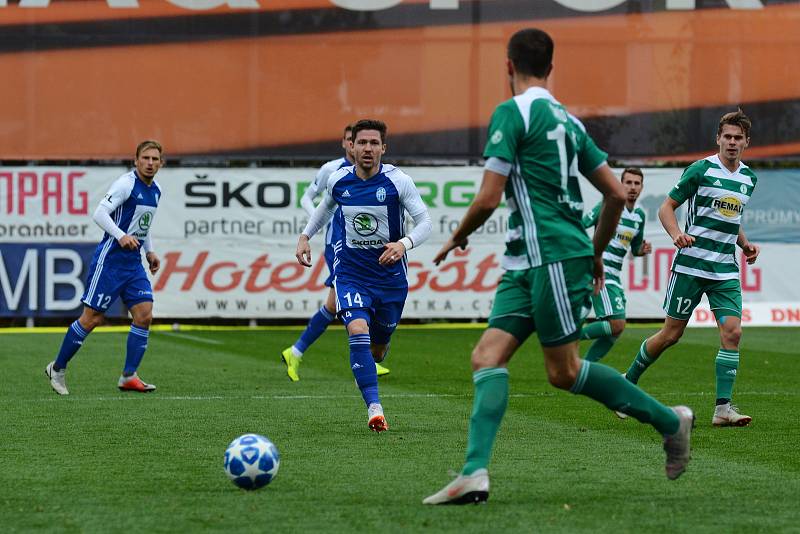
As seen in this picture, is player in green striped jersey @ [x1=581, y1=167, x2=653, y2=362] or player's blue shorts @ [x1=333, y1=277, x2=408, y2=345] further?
player in green striped jersey @ [x1=581, y1=167, x2=653, y2=362]

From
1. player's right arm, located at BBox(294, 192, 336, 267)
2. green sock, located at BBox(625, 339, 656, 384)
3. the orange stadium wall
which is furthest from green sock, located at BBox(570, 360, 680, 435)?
the orange stadium wall

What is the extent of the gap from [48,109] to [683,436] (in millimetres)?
17115

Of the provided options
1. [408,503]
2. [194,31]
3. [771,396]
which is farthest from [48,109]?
[408,503]

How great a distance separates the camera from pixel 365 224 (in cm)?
970

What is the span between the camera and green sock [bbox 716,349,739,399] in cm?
963

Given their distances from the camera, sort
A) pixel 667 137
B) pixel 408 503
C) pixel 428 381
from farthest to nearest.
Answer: pixel 667 137 < pixel 428 381 < pixel 408 503

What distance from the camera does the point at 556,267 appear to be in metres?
6.19

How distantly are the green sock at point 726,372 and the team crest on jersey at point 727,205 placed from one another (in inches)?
36.8

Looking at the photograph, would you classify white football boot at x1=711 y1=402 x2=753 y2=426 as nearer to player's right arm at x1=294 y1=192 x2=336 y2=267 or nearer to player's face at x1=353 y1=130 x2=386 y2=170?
player's face at x1=353 y1=130 x2=386 y2=170

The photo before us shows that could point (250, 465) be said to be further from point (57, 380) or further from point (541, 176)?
point (57, 380)

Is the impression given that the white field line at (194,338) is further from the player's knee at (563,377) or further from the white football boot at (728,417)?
the player's knee at (563,377)

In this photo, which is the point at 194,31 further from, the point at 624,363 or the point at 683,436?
the point at 683,436

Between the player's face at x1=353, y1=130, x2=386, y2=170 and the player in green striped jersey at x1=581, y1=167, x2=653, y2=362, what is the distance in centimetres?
280

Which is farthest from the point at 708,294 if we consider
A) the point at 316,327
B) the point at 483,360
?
the point at 316,327
